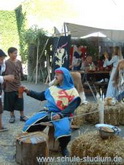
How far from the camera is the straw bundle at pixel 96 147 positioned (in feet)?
11.6

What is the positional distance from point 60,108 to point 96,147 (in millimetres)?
985

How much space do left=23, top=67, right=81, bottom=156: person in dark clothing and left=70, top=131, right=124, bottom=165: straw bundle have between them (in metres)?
0.37

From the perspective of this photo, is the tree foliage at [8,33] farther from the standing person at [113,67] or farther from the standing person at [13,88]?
the standing person at [13,88]

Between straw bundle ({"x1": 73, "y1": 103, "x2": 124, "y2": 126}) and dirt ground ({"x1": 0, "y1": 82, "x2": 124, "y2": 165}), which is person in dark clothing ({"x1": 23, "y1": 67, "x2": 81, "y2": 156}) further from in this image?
straw bundle ({"x1": 73, "y1": 103, "x2": 124, "y2": 126})

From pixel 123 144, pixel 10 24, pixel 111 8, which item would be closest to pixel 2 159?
pixel 123 144

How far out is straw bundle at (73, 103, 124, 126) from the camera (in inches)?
245

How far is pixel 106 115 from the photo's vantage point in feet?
20.4

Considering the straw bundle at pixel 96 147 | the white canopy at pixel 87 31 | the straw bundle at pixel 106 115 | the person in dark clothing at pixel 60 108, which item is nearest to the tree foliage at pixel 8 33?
the white canopy at pixel 87 31

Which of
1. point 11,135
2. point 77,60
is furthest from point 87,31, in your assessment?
point 11,135

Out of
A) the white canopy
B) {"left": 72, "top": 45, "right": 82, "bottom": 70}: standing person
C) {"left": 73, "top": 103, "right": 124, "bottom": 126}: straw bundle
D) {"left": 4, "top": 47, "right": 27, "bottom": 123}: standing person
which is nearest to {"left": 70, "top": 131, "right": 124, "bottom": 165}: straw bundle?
Result: {"left": 73, "top": 103, "right": 124, "bottom": 126}: straw bundle

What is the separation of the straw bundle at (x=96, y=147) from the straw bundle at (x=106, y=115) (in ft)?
7.32

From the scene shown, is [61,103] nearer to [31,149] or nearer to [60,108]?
[60,108]

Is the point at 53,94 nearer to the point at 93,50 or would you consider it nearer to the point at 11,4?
the point at 93,50

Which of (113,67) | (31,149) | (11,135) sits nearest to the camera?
(31,149)
